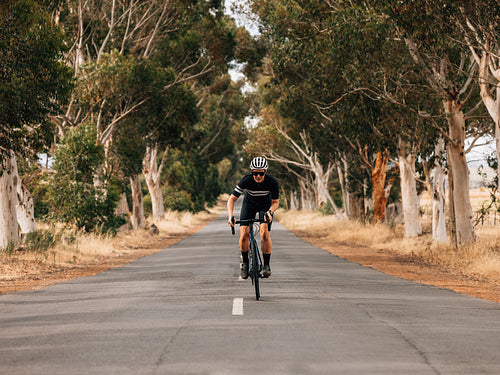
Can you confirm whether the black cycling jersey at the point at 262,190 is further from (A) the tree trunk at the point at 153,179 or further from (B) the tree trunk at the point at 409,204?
(A) the tree trunk at the point at 153,179

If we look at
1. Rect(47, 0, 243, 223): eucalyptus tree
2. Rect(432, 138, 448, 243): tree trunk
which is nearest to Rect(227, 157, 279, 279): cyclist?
Rect(432, 138, 448, 243): tree trunk

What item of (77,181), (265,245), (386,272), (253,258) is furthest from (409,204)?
(253,258)

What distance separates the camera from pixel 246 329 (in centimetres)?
732

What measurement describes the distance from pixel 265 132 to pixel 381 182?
17340 mm

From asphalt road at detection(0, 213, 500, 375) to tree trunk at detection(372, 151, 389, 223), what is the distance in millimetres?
17783

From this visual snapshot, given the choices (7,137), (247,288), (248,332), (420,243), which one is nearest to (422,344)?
(248,332)

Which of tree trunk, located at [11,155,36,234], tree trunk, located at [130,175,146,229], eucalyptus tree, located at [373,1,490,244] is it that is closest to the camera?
eucalyptus tree, located at [373,1,490,244]

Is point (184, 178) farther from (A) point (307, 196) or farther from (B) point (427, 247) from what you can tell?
(B) point (427, 247)

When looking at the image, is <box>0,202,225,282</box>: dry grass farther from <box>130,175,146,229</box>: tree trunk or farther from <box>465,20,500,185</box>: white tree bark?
<box>465,20,500,185</box>: white tree bark

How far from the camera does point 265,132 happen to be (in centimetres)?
4681

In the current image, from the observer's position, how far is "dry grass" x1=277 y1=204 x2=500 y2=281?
16000mm

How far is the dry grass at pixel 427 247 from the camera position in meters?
16.0

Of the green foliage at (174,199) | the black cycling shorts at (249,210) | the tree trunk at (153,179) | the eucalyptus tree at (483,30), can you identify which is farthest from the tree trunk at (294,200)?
the black cycling shorts at (249,210)

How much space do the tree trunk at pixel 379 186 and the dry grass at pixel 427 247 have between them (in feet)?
2.60
